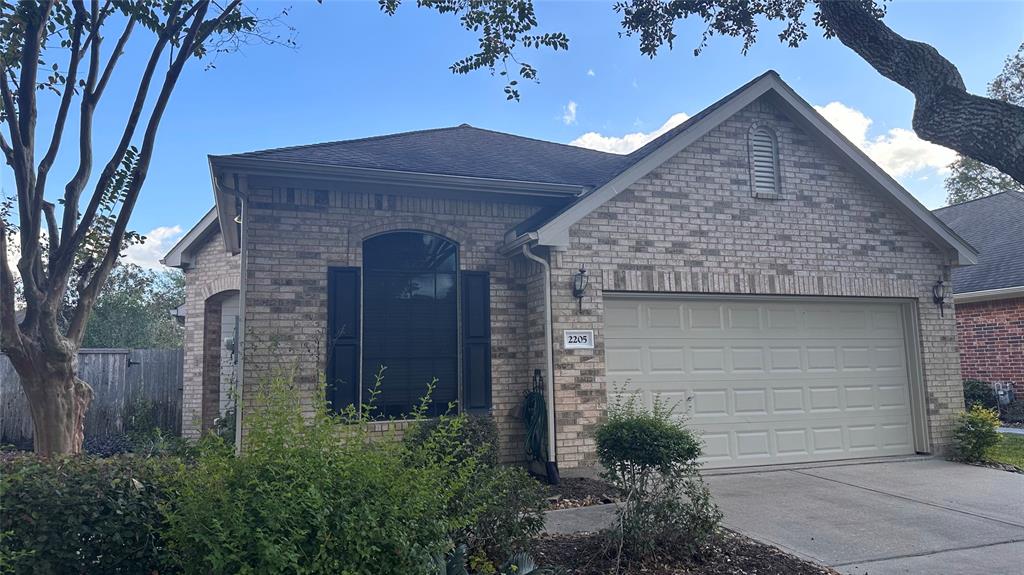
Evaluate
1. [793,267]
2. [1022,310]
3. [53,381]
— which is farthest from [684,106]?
[53,381]

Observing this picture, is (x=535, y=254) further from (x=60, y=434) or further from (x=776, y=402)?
(x=60, y=434)

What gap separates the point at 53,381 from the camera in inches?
272

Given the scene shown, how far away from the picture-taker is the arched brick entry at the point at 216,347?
43.0ft

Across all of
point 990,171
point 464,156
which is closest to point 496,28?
point 464,156

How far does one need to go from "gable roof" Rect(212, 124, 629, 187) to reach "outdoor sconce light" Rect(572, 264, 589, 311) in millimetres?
1438

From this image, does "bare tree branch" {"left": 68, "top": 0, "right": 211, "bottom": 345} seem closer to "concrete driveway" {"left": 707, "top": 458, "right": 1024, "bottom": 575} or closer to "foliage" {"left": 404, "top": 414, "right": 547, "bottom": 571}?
"foliage" {"left": 404, "top": 414, "right": 547, "bottom": 571}

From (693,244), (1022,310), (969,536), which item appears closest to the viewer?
(969,536)

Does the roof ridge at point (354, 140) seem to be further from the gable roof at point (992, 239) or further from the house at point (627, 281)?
the gable roof at point (992, 239)

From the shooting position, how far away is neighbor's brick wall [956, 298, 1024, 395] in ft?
48.5

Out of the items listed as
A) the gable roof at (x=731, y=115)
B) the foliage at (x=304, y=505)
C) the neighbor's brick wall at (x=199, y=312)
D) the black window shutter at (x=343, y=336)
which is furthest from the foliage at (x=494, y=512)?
the neighbor's brick wall at (x=199, y=312)

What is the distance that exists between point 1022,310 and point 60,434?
17.4 metres

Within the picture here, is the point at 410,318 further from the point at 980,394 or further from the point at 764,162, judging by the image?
the point at 980,394

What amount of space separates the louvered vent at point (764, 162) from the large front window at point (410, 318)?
442cm

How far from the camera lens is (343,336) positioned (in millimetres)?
8164
